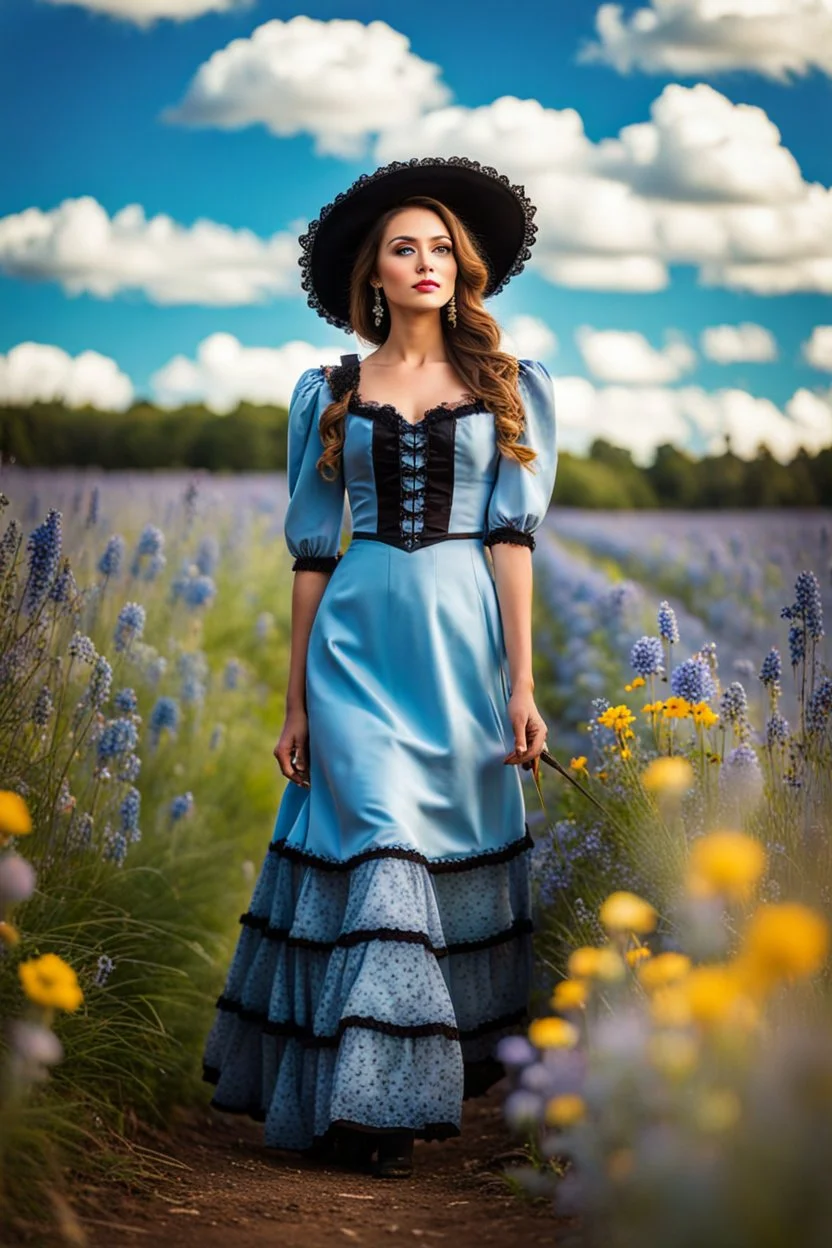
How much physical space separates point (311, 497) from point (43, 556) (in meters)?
0.63

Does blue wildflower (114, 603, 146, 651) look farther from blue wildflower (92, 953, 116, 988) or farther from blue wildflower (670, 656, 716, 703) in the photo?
blue wildflower (670, 656, 716, 703)

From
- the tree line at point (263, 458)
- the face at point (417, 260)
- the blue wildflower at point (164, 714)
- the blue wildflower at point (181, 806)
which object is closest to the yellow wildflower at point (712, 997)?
the face at point (417, 260)

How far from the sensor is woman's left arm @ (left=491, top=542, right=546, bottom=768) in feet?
10.0

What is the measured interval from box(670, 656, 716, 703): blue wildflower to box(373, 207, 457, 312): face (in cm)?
101

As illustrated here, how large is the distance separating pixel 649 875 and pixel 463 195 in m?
1.66

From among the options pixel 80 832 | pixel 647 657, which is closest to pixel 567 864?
pixel 647 657

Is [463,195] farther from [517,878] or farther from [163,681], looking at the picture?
[163,681]

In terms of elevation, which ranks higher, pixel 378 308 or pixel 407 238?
pixel 407 238

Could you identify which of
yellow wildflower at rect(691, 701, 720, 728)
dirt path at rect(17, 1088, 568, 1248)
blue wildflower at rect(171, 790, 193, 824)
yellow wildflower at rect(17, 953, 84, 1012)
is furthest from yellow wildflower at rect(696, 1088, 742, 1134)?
blue wildflower at rect(171, 790, 193, 824)

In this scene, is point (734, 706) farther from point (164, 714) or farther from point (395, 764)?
point (164, 714)

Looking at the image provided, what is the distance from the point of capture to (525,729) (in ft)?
10.0

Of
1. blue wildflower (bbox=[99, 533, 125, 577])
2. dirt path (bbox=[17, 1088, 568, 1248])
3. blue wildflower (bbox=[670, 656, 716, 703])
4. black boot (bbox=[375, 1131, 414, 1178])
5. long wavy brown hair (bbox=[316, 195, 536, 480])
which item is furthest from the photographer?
blue wildflower (bbox=[99, 533, 125, 577])

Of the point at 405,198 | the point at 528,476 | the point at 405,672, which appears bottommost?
the point at 405,672

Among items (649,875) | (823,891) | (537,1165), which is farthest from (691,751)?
(537,1165)
